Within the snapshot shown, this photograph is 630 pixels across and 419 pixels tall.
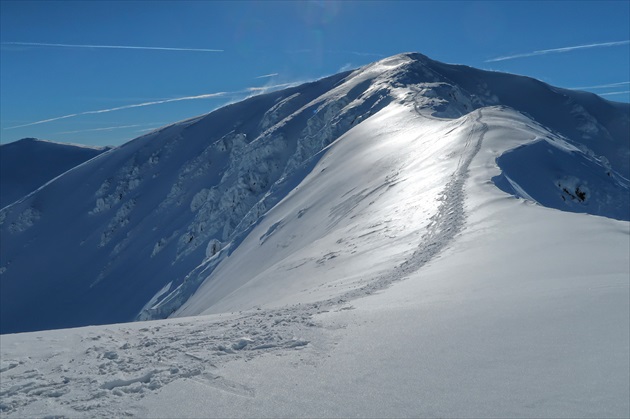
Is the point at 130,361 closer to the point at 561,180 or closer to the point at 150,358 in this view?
the point at 150,358

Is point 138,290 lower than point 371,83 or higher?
lower

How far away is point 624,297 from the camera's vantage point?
708cm

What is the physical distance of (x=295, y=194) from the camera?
36406 mm

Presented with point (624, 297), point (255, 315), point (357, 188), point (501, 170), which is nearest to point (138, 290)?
point (357, 188)

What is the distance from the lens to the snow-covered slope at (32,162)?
131375mm

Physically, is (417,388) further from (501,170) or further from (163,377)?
(501,170)

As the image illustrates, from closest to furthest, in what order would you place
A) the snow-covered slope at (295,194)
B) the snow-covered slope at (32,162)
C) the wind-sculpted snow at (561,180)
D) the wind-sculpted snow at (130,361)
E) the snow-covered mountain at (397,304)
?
the snow-covered mountain at (397,304), the wind-sculpted snow at (130,361), the snow-covered slope at (295,194), the wind-sculpted snow at (561,180), the snow-covered slope at (32,162)

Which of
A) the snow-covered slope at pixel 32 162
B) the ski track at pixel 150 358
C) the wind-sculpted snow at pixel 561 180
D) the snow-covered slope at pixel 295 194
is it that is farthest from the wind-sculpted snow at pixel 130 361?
the snow-covered slope at pixel 32 162

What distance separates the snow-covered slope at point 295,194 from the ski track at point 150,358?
2.22 meters

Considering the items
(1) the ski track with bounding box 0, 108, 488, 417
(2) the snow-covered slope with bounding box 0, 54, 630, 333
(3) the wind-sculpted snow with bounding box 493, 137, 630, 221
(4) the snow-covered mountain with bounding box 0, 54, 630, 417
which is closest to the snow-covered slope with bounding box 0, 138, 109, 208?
(2) the snow-covered slope with bounding box 0, 54, 630, 333

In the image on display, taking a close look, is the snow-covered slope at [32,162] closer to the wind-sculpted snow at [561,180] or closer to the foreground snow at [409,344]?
the wind-sculpted snow at [561,180]

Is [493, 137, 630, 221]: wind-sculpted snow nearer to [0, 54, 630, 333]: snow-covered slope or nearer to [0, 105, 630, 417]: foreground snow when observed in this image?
[0, 54, 630, 333]: snow-covered slope

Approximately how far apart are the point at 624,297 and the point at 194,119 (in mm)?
83585

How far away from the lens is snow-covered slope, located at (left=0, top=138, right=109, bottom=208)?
431 feet
